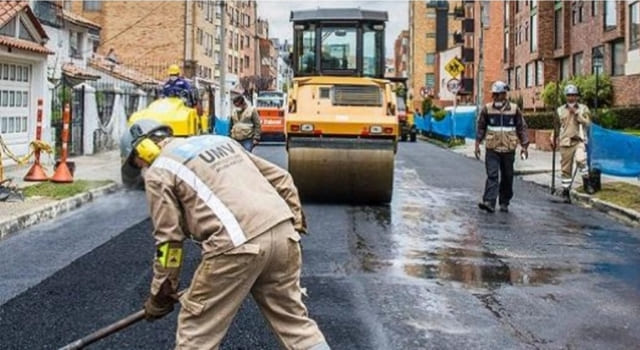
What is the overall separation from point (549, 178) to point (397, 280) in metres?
11.6

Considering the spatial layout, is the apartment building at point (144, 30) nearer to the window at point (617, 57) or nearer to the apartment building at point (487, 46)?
the apartment building at point (487, 46)

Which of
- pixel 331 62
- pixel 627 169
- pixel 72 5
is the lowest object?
pixel 627 169

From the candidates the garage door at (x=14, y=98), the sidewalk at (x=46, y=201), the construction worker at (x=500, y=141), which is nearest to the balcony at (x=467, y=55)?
the sidewalk at (x=46, y=201)

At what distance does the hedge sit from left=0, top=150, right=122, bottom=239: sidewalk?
15036 millimetres

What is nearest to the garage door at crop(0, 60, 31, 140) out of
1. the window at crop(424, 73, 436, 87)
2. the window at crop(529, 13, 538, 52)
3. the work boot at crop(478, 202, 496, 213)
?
the work boot at crop(478, 202, 496, 213)

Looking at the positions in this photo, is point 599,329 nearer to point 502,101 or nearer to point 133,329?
point 133,329

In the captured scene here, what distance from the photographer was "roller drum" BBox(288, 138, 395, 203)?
1236 cm

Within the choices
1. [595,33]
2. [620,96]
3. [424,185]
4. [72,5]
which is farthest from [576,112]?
[72,5]

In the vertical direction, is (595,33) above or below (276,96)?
above

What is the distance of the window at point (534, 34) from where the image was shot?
48281 millimetres

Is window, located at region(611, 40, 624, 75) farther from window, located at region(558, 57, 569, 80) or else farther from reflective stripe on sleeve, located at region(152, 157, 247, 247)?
reflective stripe on sleeve, located at region(152, 157, 247, 247)

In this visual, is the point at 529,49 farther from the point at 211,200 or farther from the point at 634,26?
the point at 211,200

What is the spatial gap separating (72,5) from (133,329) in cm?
5093

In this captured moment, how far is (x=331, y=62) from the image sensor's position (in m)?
15.3
